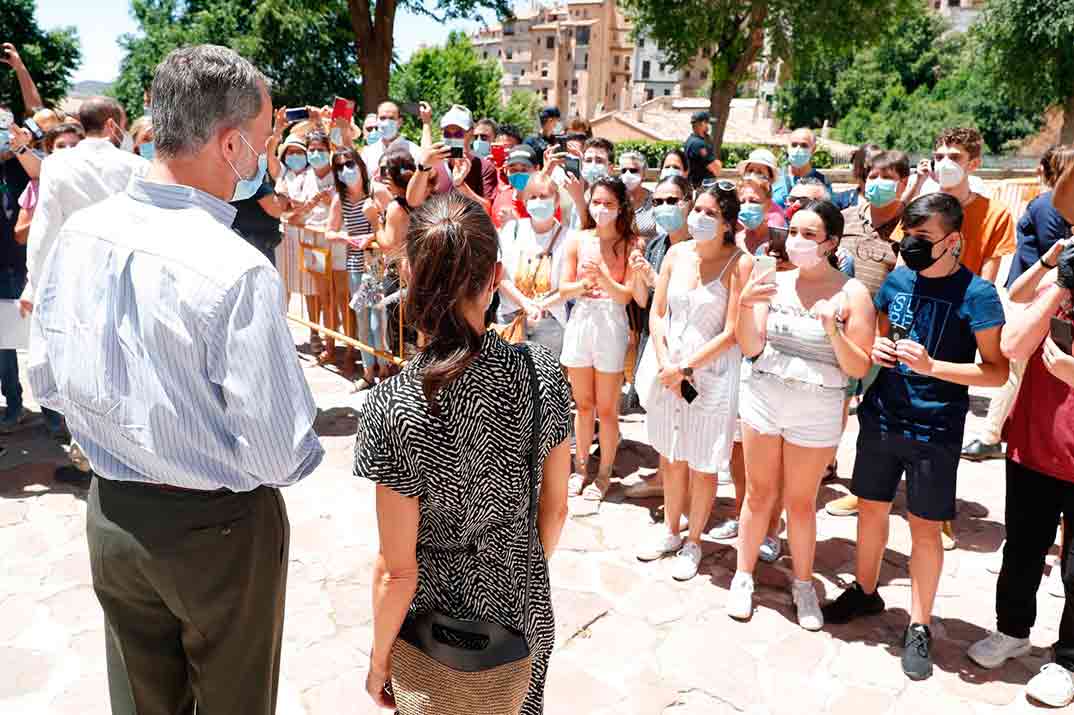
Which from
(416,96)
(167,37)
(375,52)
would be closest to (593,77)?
(416,96)

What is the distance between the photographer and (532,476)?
7.02 feet

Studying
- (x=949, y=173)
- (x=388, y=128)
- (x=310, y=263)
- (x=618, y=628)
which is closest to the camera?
(x=618, y=628)

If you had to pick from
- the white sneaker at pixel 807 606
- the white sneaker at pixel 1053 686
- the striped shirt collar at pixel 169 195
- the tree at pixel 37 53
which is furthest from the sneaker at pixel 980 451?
the tree at pixel 37 53

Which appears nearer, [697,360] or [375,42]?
[697,360]

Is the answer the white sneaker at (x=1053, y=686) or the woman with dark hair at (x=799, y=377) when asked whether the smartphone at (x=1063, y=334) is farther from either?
the white sneaker at (x=1053, y=686)

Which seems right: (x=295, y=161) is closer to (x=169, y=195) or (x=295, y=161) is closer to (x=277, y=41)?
(x=169, y=195)

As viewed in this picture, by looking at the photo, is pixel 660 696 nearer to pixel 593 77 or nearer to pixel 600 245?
pixel 600 245

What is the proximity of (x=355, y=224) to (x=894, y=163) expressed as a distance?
15.1 ft

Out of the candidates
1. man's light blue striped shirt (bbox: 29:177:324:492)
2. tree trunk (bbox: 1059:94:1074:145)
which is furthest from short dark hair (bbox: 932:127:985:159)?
tree trunk (bbox: 1059:94:1074:145)

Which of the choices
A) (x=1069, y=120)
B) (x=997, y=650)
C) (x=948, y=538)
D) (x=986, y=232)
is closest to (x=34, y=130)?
(x=986, y=232)

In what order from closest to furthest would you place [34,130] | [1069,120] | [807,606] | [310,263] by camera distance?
[807,606]
[34,130]
[310,263]
[1069,120]

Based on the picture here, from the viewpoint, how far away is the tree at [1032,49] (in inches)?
1367

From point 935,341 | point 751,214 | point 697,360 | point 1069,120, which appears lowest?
point 697,360

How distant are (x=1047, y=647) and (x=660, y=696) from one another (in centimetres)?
199
